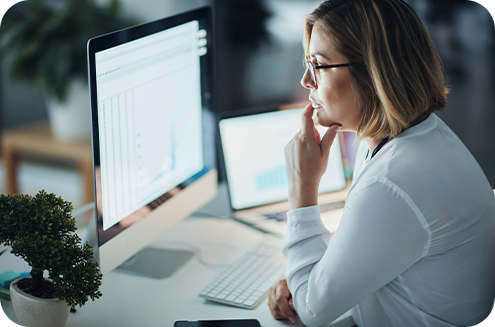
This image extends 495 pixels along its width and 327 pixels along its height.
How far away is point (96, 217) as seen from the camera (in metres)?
0.89

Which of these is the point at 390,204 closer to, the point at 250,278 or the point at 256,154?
the point at 250,278

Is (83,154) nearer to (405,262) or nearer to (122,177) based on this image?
(122,177)

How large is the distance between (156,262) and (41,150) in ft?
5.14

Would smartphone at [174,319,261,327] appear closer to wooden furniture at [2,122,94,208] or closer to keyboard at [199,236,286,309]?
keyboard at [199,236,286,309]

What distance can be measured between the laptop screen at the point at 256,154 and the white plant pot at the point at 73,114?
3.99ft

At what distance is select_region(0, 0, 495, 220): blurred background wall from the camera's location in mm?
2027

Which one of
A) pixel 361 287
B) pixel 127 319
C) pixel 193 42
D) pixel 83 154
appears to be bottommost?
pixel 83 154

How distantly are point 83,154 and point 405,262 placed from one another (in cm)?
187

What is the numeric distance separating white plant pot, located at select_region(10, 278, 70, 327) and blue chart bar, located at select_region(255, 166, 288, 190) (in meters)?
0.72

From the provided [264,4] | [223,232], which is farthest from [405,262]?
[264,4]

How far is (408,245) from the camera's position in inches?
30.5

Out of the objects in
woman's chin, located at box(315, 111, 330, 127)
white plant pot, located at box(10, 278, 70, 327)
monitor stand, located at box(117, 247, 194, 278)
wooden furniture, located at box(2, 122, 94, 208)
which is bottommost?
wooden furniture, located at box(2, 122, 94, 208)

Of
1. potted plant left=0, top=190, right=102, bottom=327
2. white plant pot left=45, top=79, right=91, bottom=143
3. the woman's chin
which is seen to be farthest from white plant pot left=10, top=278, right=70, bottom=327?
white plant pot left=45, top=79, right=91, bottom=143

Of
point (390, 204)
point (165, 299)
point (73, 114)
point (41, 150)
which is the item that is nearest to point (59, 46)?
point (73, 114)
